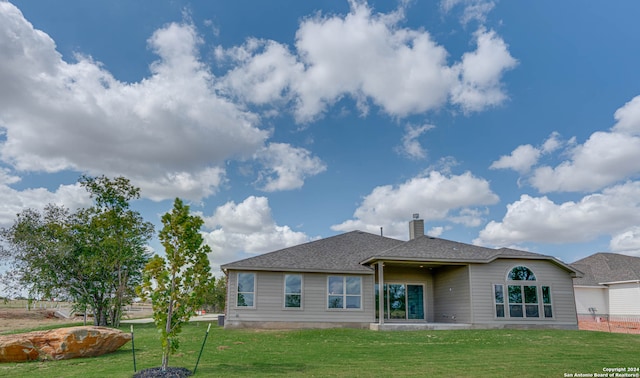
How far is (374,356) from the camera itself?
1109cm

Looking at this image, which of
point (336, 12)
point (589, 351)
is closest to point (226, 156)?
point (336, 12)

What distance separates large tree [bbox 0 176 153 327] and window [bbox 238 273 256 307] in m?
8.82

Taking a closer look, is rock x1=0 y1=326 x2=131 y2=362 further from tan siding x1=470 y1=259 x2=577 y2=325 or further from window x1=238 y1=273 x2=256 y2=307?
tan siding x1=470 y1=259 x2=577 y2=325

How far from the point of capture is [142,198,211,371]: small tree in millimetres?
8820

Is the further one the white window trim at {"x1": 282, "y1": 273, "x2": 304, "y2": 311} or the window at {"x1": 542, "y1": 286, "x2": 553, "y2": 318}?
the window at {"x1": 542, "y1": 286, "x2": 553, "y2": 318}

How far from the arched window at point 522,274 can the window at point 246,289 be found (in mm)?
11306

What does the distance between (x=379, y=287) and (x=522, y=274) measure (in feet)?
21.1

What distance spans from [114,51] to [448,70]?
534 inches

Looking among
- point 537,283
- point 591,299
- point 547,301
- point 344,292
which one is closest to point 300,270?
point 344,292

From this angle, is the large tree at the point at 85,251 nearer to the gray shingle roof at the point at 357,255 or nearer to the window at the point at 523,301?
the gray shingle roof at the point at 357,255

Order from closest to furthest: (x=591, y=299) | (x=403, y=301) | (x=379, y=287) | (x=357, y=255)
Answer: (x=379, y=287)
(x=357, y=255)
(x=403, y=301)
(x=591, y=299)

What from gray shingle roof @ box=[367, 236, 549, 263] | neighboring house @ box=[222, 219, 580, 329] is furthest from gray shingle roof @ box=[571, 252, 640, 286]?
gray shingle roof @ box=[367, 236, 549, 263]

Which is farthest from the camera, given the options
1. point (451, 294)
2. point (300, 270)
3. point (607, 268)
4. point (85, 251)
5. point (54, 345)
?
point (607, 268)

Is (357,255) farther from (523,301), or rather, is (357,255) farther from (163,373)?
(163,373)
